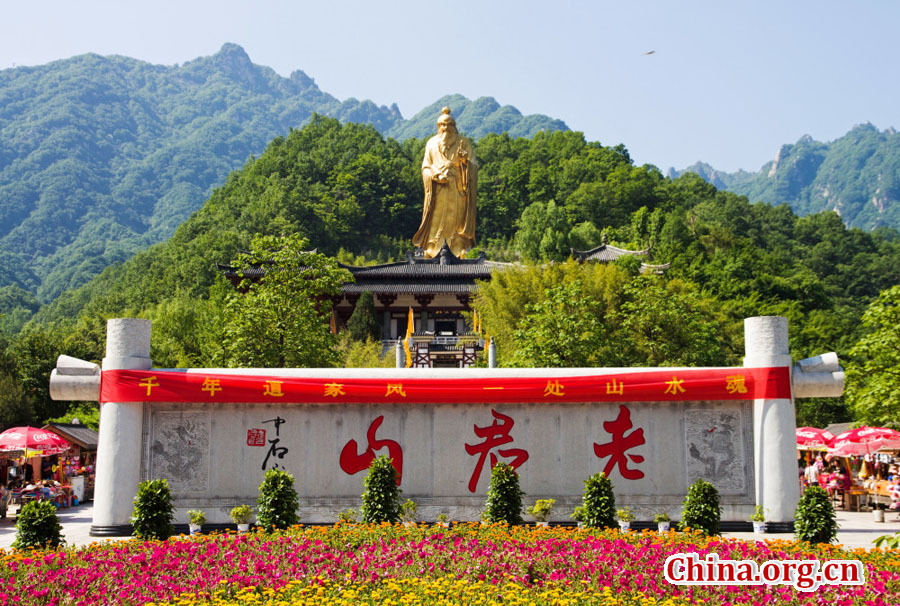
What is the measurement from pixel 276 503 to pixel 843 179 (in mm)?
148995

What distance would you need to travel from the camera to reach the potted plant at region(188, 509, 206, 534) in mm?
10555

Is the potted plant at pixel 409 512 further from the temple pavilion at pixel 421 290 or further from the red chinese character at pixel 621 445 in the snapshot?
the temple pavilion at pixel 421 290

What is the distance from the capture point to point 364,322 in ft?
99.9

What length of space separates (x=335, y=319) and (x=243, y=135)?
128777 millimetres

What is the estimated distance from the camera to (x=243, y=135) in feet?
506

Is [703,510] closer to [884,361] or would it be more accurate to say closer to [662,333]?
[884,361]

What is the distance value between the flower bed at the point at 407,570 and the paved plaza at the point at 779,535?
209 centimetres

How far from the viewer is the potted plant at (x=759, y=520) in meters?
10.7

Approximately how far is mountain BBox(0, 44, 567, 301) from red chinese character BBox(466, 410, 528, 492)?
250 feet

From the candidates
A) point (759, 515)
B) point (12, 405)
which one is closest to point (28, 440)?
point (12, 405)

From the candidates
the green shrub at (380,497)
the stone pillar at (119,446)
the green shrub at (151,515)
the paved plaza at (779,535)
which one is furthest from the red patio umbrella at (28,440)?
the green shrub at (380,497)

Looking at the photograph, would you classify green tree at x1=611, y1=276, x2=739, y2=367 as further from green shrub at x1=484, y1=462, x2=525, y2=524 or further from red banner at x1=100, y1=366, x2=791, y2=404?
green shrub at x1=484, y1=462, x2=525, y2=524

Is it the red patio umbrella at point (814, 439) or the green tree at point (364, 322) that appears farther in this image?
the green tree at point (364, 322)

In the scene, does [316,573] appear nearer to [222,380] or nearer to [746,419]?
[222,380]
